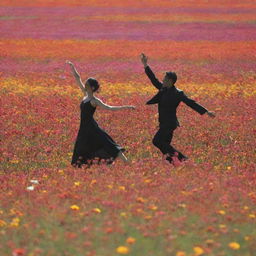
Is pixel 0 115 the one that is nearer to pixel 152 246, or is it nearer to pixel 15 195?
pixel 15 195

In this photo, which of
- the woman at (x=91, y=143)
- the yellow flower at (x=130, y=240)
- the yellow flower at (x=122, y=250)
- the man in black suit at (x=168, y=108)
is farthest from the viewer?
the man in black suit at (x=168, y=108)

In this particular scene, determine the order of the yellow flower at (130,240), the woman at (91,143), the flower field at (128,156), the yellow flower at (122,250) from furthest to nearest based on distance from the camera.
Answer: the woman at (91,143) → the flower field at (128,156) → the yellow flower at (130,240) → the yellow flower at (122,250)

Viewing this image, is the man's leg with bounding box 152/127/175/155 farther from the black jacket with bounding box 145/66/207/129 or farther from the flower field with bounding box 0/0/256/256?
the flower field with bounding box 0/0/256/256

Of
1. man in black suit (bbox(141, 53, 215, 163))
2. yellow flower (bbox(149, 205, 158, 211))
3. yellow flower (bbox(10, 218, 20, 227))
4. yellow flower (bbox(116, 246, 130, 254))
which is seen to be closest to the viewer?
yellow flower (bbox(116, 246, 130, 254))

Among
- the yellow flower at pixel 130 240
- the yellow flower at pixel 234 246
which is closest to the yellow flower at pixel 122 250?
the yellow flower at pixel 130 240

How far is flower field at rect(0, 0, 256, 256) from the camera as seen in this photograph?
6332 millimetres

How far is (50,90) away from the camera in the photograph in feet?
74.4

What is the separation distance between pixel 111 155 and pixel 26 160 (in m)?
2.02

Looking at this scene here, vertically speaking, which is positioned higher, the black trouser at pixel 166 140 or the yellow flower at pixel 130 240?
the yellow flower at pixel 130 240

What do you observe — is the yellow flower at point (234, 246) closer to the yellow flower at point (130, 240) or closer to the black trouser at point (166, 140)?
the yellow flower at point (130, 240)

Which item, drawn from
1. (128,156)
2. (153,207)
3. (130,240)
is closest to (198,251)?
(130,240)

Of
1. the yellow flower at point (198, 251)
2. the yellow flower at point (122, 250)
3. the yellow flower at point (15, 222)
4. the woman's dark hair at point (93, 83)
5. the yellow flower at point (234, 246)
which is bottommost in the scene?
the yellow flower at point (15, 222)

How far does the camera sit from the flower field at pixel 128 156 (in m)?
6.33

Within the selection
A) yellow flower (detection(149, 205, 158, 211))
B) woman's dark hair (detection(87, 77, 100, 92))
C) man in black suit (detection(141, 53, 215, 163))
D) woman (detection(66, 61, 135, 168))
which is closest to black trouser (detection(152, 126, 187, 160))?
man in black suit (detection(141, 53, 215, 163))
